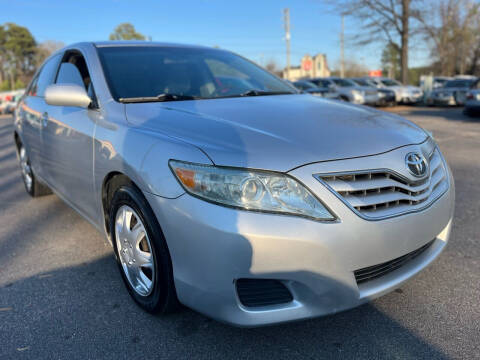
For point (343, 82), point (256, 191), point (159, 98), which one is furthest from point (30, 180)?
point (343, 82)

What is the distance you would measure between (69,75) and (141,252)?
1965 mm

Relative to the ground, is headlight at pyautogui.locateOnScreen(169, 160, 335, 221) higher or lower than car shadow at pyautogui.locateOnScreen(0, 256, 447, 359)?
higher

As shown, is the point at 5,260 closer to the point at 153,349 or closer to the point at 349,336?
the point at 153,349

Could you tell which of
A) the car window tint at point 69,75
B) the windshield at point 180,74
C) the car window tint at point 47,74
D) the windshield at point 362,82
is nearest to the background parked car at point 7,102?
the windshield at point 362,82

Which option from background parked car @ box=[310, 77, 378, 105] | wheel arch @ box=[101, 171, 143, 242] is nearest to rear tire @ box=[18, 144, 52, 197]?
wheel arch @ box=[101, 171, 143, 242]

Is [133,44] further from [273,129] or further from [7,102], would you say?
[7,102]

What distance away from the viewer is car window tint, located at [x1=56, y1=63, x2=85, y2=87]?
10.4 feet

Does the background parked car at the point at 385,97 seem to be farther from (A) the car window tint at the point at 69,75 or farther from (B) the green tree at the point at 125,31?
(B) the green tree at the point at 125,31

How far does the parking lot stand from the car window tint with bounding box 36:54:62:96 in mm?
1651

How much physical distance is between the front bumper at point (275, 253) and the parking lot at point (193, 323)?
30 cm

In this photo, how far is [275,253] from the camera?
5.26 feet

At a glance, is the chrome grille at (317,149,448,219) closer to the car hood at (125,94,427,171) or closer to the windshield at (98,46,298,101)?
the car hood at (125,94,427,171)

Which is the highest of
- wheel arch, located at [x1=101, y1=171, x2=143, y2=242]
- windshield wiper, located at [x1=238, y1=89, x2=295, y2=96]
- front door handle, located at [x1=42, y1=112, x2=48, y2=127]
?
windshield wiper, located at [x1=238, y1=89, x2=295, y2=96]

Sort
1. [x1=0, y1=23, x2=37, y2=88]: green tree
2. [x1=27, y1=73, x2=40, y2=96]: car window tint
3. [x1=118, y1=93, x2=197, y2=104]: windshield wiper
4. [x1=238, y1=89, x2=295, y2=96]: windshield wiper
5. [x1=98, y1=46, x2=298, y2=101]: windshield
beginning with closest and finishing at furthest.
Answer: [x1=118, y1=93, x2=197, y2=104]: windshield wiper, [x1=98, y1=46, x2=298, y2=101]: windshield, [x1=238, y1=89, x2=295, y2=96]: windshield wiper, [x1=27, y1=73, x2=40, y2=96]: car window tint, [x1=0, y1=23, x2=37, y2=88]: green tree
